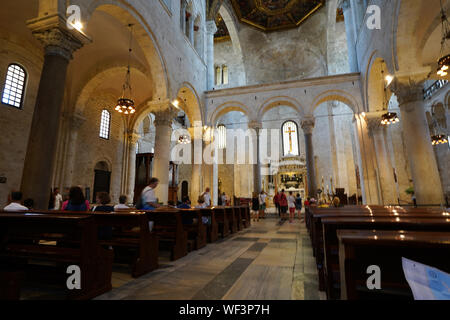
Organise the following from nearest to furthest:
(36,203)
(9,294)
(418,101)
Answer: (9,294) < (36,203) < (418,101)

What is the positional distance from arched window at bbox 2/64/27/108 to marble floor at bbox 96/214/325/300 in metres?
10.1

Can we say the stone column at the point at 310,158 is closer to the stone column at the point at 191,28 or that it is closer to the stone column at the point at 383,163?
the stone column at the point at 383,163

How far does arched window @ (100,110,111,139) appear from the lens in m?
14.5

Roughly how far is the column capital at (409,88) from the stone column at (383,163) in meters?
4.35

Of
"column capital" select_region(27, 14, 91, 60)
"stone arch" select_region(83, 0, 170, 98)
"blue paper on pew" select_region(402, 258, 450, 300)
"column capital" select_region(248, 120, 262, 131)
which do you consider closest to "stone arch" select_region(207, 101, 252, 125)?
"column capital" select_region(248, 120, 262, 131)

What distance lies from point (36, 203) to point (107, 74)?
989 centimetres

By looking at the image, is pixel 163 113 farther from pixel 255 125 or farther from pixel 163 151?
pixel 255 125

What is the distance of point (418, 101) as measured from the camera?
7867 millimetres

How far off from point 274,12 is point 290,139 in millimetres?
Result: 9922

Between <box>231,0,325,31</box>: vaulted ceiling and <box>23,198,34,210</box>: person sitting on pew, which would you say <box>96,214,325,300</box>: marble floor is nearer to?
<box>23,198,34,210</box>: person sitting on pew

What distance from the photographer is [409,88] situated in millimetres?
8016
